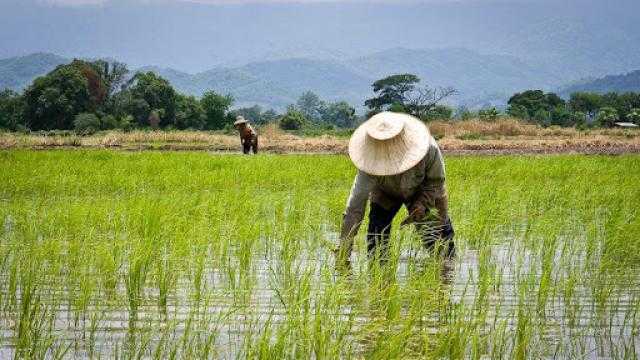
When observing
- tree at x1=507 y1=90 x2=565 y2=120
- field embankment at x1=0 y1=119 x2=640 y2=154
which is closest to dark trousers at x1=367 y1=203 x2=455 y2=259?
field embankment at x1=0 y1=119 x2=640 y2=154

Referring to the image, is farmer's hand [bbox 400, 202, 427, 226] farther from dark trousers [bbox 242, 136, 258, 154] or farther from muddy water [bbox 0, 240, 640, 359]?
dark trousers [bbox 242, 136, 258, 154]

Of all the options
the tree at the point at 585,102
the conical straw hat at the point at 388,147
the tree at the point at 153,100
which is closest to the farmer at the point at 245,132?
the conical straw hat at the point at 388,147

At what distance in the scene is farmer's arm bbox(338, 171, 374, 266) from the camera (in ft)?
14.0

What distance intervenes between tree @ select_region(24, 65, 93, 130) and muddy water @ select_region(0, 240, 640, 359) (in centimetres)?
4762

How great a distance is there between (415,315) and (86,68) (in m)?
55.3

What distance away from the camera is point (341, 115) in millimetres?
110375

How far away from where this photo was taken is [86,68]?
55625 mm

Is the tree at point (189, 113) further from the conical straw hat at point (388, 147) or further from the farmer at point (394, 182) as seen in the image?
the conical straw hat at point (388, 147)

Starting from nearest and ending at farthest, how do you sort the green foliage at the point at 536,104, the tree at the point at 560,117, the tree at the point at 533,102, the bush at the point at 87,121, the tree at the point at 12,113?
the bush at the point at 87,121
the tree at the point at 12,113
the green foliage at the point at 536,104
the tree at the point at 560,117
the tree at the point at 533,102

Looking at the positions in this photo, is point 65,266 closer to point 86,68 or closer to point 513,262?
point 513,262

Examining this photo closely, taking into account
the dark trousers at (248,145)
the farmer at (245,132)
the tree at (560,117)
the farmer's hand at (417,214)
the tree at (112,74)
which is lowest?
the tree at (560,117)

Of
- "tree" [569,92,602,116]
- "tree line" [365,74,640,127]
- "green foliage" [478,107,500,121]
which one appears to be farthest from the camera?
"tree" [569,92,602,116]

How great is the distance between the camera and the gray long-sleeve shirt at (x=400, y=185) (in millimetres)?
4270

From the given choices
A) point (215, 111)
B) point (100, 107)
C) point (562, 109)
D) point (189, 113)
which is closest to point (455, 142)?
point (189, 113)
